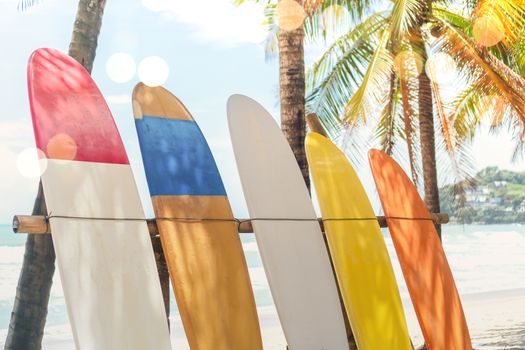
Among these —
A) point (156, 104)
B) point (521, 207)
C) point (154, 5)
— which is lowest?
point (156, 104)

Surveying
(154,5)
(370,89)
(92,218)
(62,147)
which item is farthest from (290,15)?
(154,5)

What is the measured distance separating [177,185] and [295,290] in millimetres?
836

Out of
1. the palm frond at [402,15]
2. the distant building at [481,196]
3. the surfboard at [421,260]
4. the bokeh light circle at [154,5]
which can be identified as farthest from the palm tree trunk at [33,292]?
the distant building at [481,196]

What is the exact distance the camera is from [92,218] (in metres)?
2.94

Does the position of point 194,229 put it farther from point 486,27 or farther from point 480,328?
point 480,328

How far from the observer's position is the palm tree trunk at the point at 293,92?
4562 millimetres

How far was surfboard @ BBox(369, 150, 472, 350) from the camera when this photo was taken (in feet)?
13.2

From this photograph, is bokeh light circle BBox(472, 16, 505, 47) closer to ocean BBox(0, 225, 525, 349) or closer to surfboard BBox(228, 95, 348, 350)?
surfboard BBox(228, 95, 348, 350)

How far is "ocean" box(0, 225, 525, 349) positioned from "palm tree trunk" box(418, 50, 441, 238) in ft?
9.28

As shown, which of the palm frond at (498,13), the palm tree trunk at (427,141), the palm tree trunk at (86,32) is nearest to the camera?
the palm tree trunk at (86,32)

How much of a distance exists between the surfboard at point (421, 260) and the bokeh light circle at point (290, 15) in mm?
1193

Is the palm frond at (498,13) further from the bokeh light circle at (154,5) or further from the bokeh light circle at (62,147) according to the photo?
the bokeh light circle at (154,5)

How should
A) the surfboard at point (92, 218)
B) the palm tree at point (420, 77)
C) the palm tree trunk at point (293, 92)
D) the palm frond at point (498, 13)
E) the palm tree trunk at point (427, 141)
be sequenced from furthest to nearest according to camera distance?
1. the palm tree trunk at point (427, 141)
2. the palm tree at point (420, 77)
3. the palm frond at point (498, 13)
4. the palm tree trunk at point (293, 92)
5. the surfboard at point (92, 218)

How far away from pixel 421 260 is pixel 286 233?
44.4 inches
